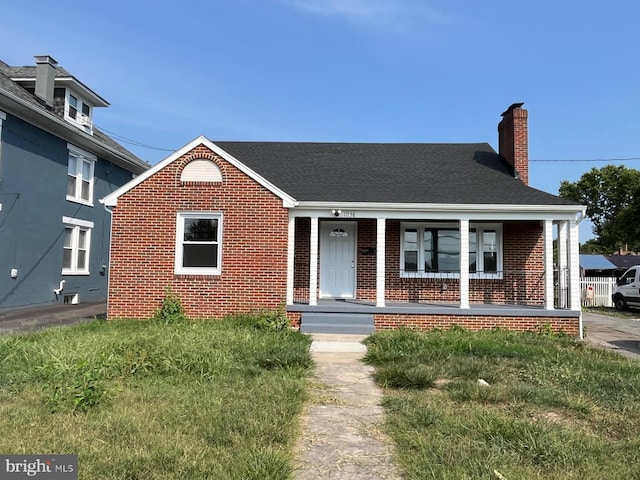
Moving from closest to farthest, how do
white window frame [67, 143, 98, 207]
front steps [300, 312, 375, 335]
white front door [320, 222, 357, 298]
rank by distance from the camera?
front steps [300, 312, 375, 335]
white front door [320, 222, 357, 298]
white window frame [67, 143, 98, 207]

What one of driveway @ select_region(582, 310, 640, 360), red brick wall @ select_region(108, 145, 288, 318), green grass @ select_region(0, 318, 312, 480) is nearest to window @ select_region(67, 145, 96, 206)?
red brick wall @ select_region(108, 145, 288, 318)

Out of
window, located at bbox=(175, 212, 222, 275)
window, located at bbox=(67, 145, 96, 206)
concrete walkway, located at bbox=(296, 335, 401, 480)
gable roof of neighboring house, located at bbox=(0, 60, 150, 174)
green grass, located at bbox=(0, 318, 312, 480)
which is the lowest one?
concrete walkway, located at bbox=(296, 335, 401, 480)

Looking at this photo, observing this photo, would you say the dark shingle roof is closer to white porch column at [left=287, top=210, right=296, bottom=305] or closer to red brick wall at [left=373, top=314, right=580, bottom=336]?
white porch column at [left=287, top=210, right=296, bottom=305]

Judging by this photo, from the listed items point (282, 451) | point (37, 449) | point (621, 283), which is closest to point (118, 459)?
point (37, 449)

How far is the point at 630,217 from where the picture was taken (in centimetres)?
3098

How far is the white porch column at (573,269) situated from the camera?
1098 centimetres

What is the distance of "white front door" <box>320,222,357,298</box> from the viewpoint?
13.0m

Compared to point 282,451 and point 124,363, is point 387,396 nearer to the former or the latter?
point 282,451

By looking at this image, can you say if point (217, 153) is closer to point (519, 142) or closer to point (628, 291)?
point (519, 142)

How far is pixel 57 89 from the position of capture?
56.7 feet

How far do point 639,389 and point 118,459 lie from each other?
6130 mm

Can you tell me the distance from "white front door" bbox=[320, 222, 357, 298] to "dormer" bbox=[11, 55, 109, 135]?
38.2 ft

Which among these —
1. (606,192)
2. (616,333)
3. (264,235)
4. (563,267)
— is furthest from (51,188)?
(606,192)

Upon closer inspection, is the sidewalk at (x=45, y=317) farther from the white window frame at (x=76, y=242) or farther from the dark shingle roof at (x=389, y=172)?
the dark shingle roof at (x=389, y=172)
